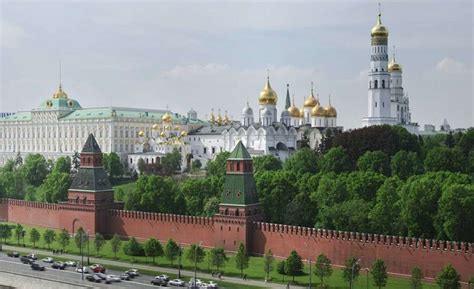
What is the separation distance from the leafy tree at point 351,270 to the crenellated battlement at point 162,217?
13.0 m

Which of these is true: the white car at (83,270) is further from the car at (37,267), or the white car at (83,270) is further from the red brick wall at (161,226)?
the red brick wall at (161,226)

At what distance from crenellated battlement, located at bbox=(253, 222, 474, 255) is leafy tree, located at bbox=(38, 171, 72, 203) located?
2929 centimetres

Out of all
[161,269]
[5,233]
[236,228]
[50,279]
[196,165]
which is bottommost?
[161,269]

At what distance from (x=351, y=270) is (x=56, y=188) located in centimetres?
4117

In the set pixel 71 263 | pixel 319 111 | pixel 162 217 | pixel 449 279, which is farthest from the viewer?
pixel 319 111

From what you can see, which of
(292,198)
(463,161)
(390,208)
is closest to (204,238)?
(292,198)

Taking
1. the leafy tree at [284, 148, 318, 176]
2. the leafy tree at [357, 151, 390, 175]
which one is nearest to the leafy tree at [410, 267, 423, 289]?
the leafy tree at [357, 151, 390, 175]

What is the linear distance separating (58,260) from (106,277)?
28.7ft

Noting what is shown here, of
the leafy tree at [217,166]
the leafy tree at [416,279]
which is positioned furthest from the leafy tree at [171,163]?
the leafy tree at [416,279]

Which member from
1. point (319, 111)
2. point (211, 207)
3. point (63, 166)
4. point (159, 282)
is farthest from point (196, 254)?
point (319, 111)

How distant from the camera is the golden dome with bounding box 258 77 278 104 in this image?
111188 millimetres

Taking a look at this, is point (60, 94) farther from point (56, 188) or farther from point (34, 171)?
point (56, 188)

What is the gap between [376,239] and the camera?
4562 cm

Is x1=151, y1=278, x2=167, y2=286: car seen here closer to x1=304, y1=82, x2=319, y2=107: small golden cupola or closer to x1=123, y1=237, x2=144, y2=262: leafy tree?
x1=123, y1=237, x2=144, y2=262: leafy tree
